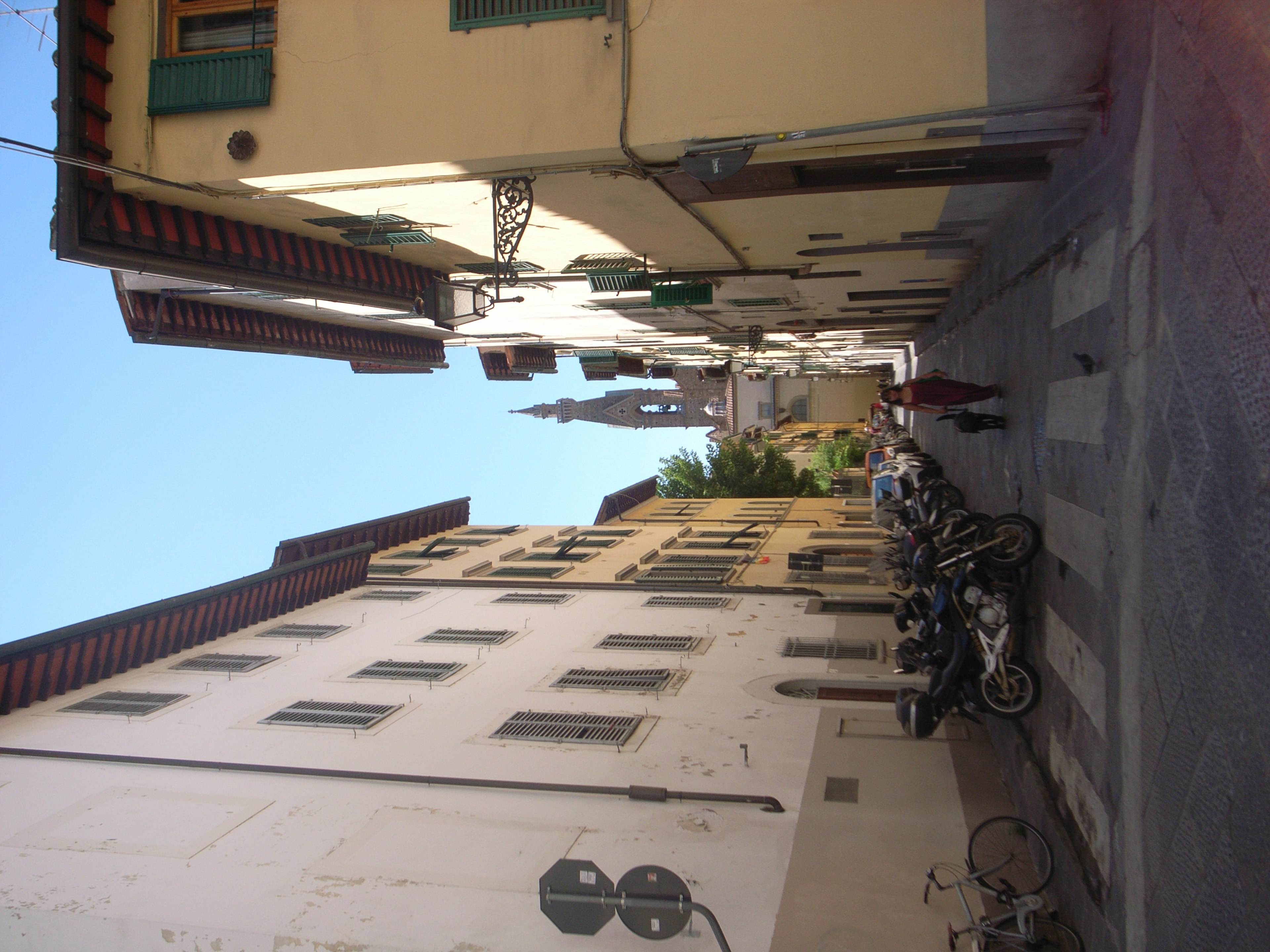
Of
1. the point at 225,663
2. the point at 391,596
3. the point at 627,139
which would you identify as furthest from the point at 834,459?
the point at 627,139

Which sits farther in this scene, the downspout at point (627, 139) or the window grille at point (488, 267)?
the window grille at point (488, 267)

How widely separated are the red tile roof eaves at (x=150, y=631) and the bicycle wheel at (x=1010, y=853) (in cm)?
1455

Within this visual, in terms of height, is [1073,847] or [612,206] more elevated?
[612,206]

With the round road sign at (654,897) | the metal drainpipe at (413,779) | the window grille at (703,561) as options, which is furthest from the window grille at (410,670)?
the window grille at (703,561)

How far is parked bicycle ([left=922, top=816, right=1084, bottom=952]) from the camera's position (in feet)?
22.2

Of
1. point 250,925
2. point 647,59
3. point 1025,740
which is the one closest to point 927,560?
point 1025,740

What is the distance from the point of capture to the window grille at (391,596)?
750 inches

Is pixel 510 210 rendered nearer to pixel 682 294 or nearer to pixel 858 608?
pixel 682 294

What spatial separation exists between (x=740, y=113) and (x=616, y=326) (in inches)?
538

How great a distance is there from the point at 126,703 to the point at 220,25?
10.6 meters

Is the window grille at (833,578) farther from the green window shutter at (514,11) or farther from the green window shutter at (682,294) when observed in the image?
the green window shutter at (514,11)

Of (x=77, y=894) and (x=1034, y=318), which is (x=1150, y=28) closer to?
(x=1034, y=318)

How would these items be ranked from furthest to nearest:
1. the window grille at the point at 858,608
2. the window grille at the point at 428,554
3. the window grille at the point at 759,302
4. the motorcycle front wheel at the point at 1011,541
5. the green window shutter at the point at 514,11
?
1. the window grille at the point at 428,554
2. the window grille at the point at 759,302
3. the window grille at the point at 858,608
4. the motorcycle front wheel at the point at 1011,541
5. the green window shutter at the point at 514,11

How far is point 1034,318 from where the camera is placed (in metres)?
8.90
